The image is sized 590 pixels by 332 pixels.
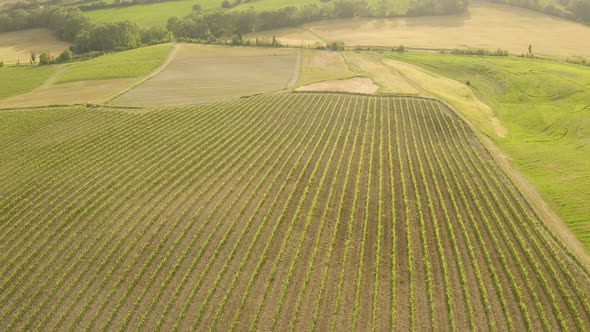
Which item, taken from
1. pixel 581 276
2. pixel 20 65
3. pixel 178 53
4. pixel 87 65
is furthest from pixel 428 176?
pixel 20 65

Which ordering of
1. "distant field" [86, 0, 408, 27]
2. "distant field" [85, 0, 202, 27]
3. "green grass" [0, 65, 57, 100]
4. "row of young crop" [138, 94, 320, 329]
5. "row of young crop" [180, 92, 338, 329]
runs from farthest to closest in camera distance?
1. "distant field" [86, 0, 408, 27]
2. "distant field" [85, 0, 202, 27]
3. "green grass" [0, 65, 57, 100]
4. "row of young crop" [138, 94, 320, 329]
5. "row of young crop" [180, 92, 338, 329]

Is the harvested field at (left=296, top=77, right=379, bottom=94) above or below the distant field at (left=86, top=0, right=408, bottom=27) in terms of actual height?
below

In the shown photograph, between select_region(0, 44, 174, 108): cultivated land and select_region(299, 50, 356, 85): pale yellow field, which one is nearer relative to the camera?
select_region(0, 44, 174, 108): cultivated land

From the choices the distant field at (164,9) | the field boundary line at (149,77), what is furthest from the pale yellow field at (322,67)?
the distant field at (164,9)

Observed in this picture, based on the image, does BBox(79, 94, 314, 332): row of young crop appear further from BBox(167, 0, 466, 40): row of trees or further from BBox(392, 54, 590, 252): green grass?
BBox(167, 0, 466, 40): row of trees

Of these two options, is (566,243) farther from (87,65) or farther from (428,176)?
(87,65)

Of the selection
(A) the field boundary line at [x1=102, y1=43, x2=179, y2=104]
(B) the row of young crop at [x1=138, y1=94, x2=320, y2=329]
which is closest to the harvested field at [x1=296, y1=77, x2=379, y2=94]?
(A) the field boundary line at [x1=102, y1=43, x2=179, y2=104]

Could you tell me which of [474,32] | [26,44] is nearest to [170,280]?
[26,44]
